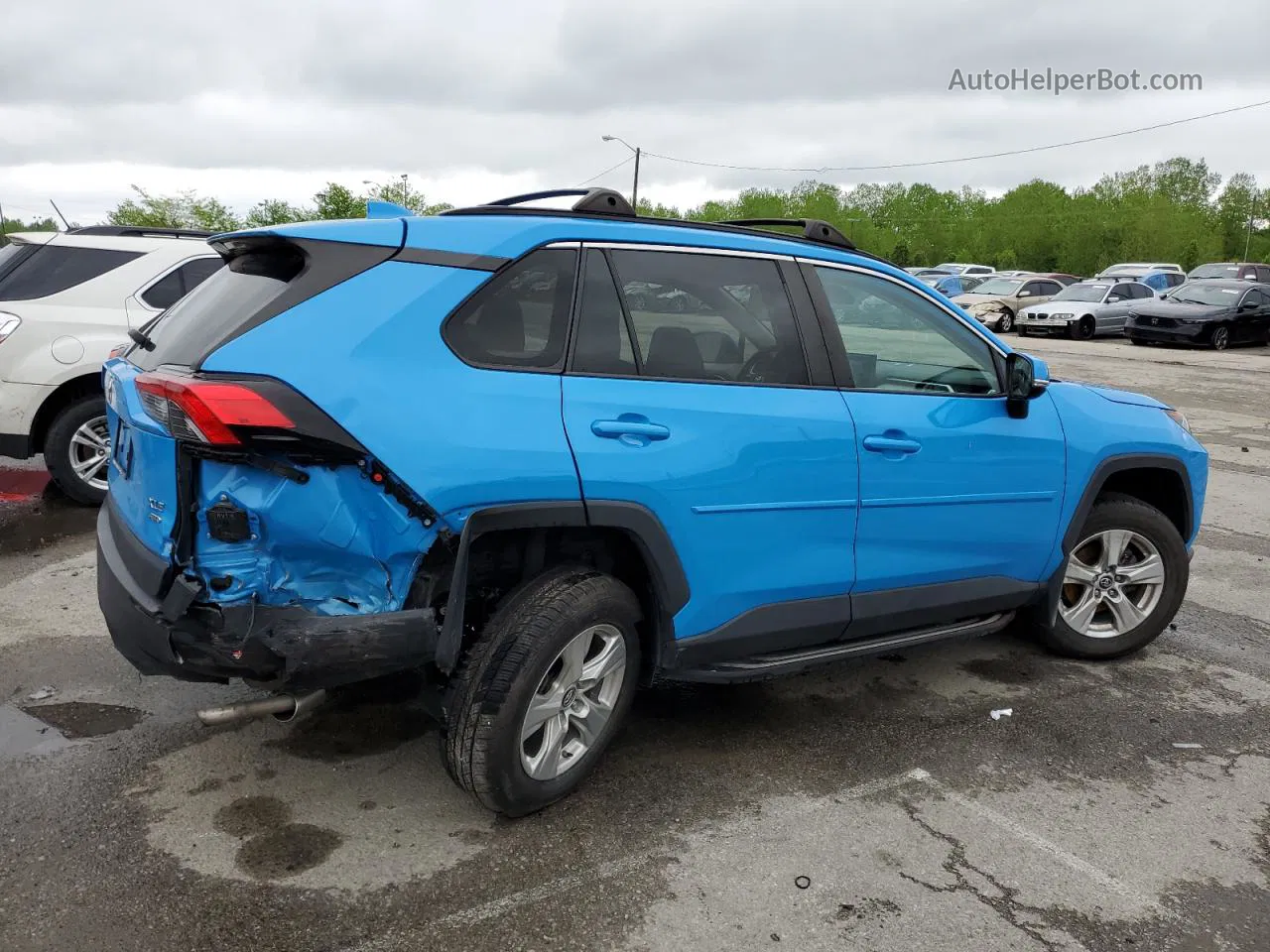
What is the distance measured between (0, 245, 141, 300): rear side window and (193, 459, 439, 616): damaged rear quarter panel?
16.5 feet

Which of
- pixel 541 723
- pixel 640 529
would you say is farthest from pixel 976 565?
pixel 541 723

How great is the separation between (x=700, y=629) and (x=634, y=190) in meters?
52.7

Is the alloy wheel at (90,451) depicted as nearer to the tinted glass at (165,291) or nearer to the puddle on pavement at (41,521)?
the puddle on pavement at (41,521)

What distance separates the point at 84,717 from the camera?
3.84 meters

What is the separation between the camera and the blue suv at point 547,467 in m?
2.76

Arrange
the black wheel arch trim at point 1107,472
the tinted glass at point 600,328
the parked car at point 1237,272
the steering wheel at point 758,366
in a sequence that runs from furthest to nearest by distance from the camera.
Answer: the parked car at point 1237,272
the black wheel arch trim at point 1107,472
the steering wheel at point 758,366
the tinted glass at point 600,328

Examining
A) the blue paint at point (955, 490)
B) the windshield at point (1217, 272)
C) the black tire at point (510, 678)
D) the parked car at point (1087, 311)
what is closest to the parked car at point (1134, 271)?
the windshield at point (1217, 272)

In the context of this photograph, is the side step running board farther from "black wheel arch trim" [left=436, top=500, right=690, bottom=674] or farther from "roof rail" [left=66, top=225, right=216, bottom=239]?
"roof rail" [left=66, top=225, right=216, bottom=239]

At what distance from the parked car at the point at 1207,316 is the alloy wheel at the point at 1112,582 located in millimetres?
20928

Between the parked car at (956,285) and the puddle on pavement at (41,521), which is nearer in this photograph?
the puddle on pavement at (41,521)

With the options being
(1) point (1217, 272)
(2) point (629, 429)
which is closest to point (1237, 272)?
(1) point (1217, 272)

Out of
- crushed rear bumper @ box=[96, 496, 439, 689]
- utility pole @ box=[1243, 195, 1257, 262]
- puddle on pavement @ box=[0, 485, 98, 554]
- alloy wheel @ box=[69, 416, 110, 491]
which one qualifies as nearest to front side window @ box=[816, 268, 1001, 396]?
crushed rear bumper @ box=[96, 496, 439, 689]

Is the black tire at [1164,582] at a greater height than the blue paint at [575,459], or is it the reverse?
the blue paint at [575,459]

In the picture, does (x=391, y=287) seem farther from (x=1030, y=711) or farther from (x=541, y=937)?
(x=1030, y=711)
